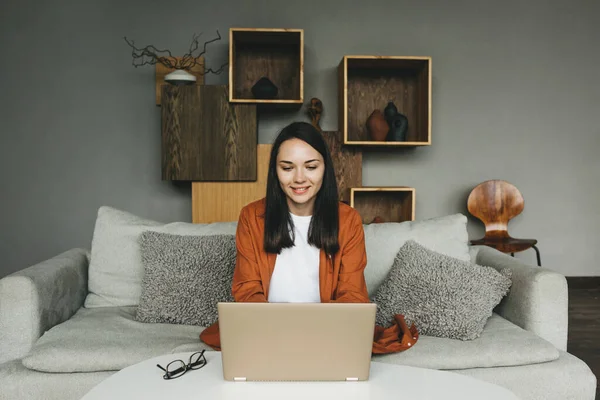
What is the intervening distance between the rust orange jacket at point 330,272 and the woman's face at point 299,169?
0.16 meters

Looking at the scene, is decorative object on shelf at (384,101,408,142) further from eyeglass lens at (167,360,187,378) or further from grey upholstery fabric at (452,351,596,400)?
eyeglass lens at (167,360,187,378)

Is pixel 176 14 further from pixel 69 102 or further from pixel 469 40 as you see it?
pixel 469 40

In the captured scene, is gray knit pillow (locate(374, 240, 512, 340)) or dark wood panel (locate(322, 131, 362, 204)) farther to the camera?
dark wood panel (locate(322, 131, 362, 204))

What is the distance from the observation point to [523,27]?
410cm

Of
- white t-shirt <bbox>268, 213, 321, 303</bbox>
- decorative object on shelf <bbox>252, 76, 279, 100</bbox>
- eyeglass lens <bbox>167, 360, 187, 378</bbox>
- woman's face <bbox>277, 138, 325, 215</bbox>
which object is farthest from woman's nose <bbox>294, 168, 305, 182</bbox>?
decorative object on shelf <bbox>252, 76, 279, 100</bbox>

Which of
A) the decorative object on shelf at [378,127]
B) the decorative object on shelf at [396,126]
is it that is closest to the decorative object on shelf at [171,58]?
the decorative object on shelf at [378,127]

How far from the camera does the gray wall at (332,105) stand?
3.90 m

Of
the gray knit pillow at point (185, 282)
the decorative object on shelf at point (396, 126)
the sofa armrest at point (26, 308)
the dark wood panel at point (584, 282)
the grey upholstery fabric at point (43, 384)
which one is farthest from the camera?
the dark wood panel at point (584, 282)

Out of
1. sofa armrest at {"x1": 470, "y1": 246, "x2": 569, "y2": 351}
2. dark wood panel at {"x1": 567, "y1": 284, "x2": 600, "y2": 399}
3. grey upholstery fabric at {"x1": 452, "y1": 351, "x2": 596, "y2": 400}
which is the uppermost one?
sofa armrest at {"x1": 470, "y1": 246, "x2": 569, "y2": 351}

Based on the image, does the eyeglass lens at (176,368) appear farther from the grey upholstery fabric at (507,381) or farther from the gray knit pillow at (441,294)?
the gray knit pillow at (441,294)

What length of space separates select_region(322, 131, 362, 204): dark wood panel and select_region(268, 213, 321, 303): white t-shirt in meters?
2.16

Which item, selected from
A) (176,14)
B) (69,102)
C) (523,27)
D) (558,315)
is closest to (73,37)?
(69,102)

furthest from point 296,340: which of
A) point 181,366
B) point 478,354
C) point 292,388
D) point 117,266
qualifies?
point 117,266

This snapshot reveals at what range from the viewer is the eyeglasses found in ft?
3.88
